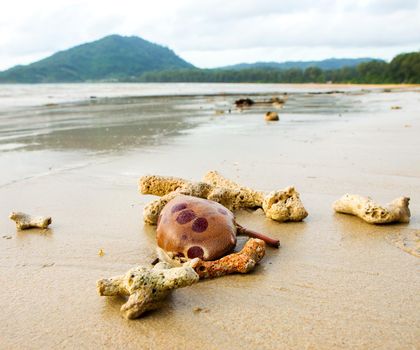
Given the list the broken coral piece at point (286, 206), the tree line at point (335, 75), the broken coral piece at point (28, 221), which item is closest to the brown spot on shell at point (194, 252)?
the broken coral piece at point (286, 206)

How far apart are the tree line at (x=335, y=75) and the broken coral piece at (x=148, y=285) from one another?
79.1m

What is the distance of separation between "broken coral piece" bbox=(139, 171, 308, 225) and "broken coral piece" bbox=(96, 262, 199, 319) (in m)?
1.49

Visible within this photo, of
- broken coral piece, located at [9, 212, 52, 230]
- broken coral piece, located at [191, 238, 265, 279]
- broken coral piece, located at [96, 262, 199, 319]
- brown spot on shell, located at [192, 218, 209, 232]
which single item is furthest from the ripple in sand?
broken coral piece, located at [9, 212, 52, 230]

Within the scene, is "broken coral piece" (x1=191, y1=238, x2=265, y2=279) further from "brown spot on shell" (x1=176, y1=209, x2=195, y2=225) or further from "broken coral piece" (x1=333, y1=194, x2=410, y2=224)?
"broken coral piece" (x1=333, y1=194, x2=410, y2=224)

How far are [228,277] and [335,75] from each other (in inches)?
4311

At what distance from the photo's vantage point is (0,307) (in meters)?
2.70

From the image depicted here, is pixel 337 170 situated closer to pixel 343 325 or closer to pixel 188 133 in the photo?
pixel 343 325

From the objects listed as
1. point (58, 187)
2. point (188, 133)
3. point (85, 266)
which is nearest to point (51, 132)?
point (188, 133)

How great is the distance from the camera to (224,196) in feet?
14.7

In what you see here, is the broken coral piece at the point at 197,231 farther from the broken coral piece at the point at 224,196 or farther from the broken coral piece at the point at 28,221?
the broken coral piece at the point at 28,221

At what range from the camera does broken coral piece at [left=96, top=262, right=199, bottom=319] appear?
2490mm

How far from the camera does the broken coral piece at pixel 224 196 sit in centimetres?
413

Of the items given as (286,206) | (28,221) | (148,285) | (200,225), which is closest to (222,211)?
(200,225)

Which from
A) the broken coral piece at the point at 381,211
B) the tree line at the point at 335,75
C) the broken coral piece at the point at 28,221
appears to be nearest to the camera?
the broken coral piece at the point at 381,211
